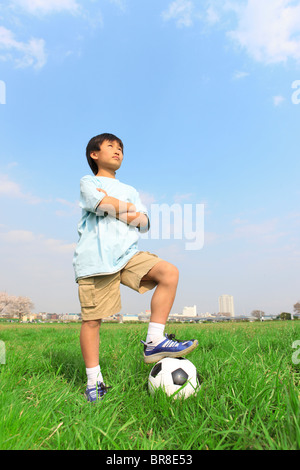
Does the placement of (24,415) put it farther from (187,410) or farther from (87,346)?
(187,410)

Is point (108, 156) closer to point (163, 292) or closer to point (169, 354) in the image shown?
point (163, 292)

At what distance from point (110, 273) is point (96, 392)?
1.11m

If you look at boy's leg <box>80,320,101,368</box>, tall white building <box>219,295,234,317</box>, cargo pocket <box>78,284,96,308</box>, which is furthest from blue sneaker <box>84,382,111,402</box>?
tall white building <box>219,295,234,317</box>

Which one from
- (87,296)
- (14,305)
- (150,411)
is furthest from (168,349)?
(14,305)

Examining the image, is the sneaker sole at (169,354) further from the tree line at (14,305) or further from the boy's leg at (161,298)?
the tree line at (14,305)

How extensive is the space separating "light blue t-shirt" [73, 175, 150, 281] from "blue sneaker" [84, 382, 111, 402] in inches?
42.0

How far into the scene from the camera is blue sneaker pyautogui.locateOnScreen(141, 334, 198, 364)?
3.18 m

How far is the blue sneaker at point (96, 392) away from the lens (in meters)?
3.07

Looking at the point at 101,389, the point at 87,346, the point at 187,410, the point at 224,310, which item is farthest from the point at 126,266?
the point at 224,310

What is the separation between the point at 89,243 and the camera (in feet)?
11.1

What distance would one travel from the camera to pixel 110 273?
10.8ft

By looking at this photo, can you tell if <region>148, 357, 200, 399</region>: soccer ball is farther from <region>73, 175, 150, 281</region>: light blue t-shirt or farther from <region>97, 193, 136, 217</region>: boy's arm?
<region>97, 193, 136, 217</region>: boy's arm

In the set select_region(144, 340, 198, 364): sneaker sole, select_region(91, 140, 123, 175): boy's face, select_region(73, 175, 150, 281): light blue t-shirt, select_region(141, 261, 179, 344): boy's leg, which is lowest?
select_region(144, 340, 198, 364): sneaker sole
